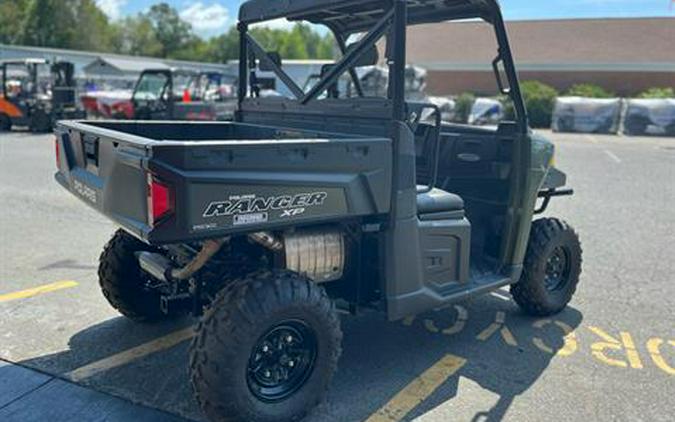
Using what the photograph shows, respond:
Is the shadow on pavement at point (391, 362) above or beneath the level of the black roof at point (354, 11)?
beneath

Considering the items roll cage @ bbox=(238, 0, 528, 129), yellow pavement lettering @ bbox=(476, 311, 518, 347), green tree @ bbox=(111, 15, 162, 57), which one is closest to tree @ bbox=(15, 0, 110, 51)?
green tree @ bbox=(111, 15, 162, 57)

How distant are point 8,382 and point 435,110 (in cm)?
295

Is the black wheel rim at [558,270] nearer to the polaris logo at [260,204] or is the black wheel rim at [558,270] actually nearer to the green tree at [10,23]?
the polaris logo at [260,204]

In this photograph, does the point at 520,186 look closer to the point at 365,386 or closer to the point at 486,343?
the point at 486,343

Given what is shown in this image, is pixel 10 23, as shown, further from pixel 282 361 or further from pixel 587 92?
pixel 282 361

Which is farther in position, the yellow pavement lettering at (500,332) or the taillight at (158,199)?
the yellow pavement lettering at (500,332)

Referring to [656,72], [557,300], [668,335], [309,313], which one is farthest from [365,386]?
[656,72]

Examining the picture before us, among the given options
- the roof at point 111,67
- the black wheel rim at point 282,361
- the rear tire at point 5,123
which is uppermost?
the roof at point 111,67

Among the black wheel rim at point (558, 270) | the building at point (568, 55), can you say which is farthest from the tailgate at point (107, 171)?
the building at point (568, 55)

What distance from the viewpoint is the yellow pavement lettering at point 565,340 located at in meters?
3.98

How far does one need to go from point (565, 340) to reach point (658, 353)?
597 millimetres

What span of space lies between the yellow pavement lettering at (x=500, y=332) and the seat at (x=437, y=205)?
3.36ft

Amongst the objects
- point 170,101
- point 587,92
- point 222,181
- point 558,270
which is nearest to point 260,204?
point 222,181

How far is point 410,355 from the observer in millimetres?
3887
